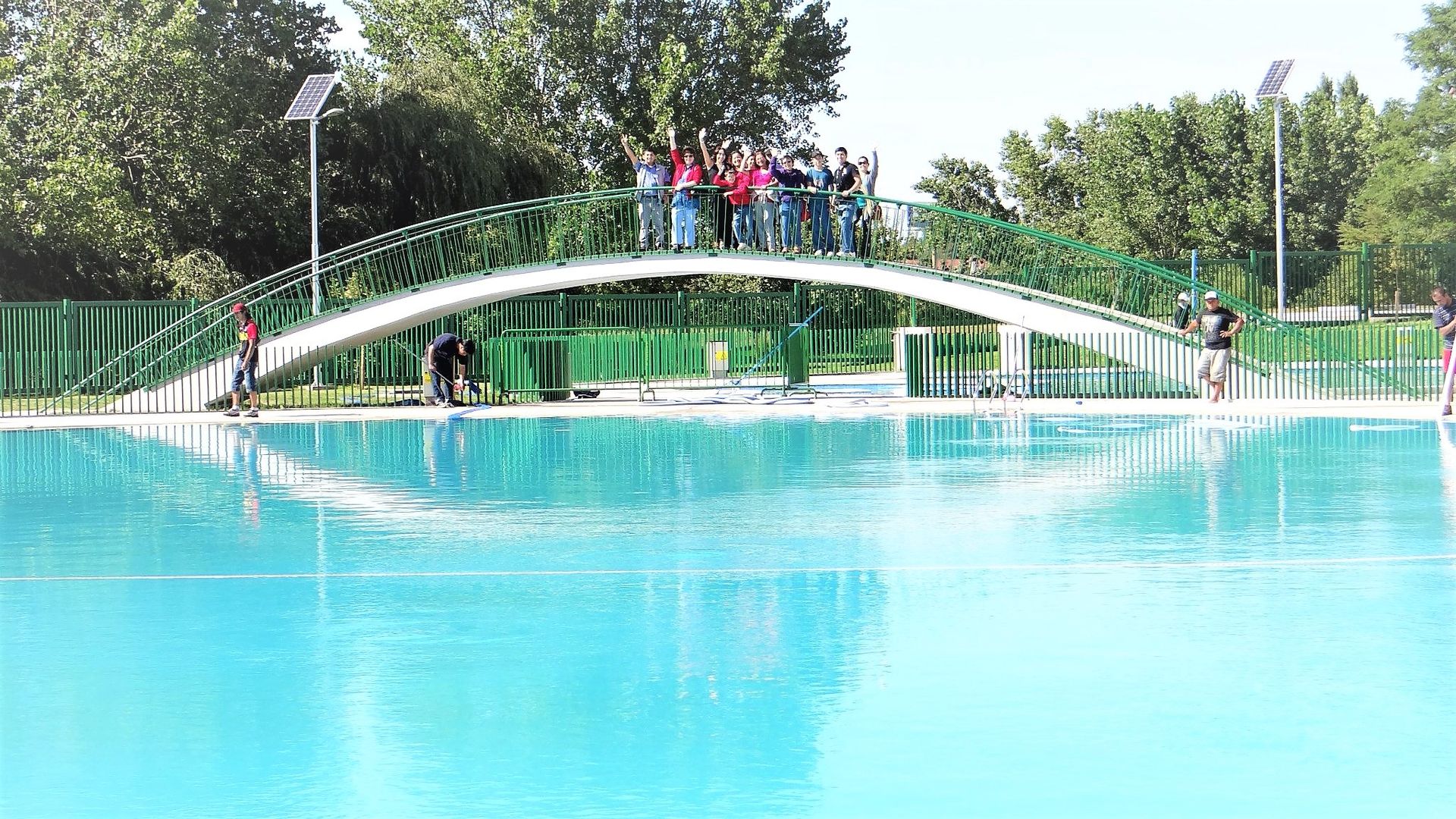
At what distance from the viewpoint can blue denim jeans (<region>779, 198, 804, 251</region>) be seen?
106 feet

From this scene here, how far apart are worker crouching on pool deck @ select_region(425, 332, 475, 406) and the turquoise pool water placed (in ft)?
52.4

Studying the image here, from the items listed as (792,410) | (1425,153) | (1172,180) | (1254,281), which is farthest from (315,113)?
(1425,153)

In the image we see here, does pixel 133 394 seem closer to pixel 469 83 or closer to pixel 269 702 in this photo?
pixel 469 83

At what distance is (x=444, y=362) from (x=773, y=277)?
6.85m

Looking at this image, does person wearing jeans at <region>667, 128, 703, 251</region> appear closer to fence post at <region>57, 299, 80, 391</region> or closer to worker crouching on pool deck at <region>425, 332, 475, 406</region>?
worker crouching on pool deck at <region>425, 332, 475, 406</region>

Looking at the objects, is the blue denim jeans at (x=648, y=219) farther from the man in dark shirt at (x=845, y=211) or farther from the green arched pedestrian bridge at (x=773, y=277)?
the man in dark shirt at (x=845, y=211)

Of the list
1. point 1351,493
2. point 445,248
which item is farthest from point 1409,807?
point 445,248

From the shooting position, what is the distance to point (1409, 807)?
17.6 feet

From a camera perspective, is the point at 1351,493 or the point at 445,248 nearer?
the point at 1351,493

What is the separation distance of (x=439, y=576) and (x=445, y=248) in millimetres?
26602

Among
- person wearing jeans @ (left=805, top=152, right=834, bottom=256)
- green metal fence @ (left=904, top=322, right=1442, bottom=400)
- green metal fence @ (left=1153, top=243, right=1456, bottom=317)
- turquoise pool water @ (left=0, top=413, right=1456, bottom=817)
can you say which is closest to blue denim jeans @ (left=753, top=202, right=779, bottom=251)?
person wearing jeans @ (left=805, top=152, right=834, bottom=256)

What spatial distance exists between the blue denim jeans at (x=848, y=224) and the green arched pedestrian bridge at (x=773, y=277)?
37 cm

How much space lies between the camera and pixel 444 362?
32.7 m

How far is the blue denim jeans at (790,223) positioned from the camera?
3225 centimetres
